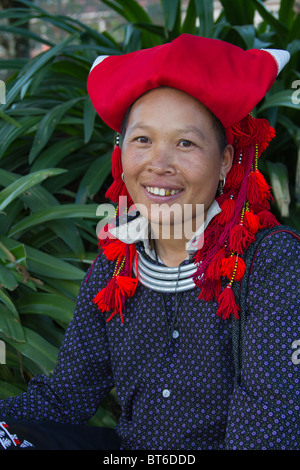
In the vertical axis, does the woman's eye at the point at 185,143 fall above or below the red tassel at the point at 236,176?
above

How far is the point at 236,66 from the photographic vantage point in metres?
1.36

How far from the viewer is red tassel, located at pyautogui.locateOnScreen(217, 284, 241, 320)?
1.35 m

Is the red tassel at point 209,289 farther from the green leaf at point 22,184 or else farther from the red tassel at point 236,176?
the green leaf at point 22,184

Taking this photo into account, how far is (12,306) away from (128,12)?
6.36 feet

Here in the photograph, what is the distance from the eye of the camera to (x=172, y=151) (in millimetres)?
1387

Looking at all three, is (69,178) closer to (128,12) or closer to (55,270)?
(55,270)

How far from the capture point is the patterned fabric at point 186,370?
1.27 meters

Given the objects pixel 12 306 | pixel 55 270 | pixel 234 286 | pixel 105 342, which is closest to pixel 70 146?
pixel 55 270

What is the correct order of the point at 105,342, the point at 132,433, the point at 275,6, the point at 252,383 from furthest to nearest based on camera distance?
1. the point at 275,6
2. the point at 105,342
3. the point at 132,433
4. the point at 252,383

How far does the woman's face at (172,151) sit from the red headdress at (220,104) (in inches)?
1.3

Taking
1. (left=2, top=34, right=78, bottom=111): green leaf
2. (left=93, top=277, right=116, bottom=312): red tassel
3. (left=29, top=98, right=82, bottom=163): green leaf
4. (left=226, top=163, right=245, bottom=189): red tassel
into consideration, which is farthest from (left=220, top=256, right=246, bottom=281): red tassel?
(left=2, top=34, right=78, bottom=111): green leaf

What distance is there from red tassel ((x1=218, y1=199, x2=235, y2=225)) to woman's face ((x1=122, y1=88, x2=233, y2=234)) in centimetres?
4

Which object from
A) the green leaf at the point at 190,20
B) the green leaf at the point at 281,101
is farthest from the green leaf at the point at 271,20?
the green leaf at the point at 281,101

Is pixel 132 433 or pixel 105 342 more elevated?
pixel 105 342
